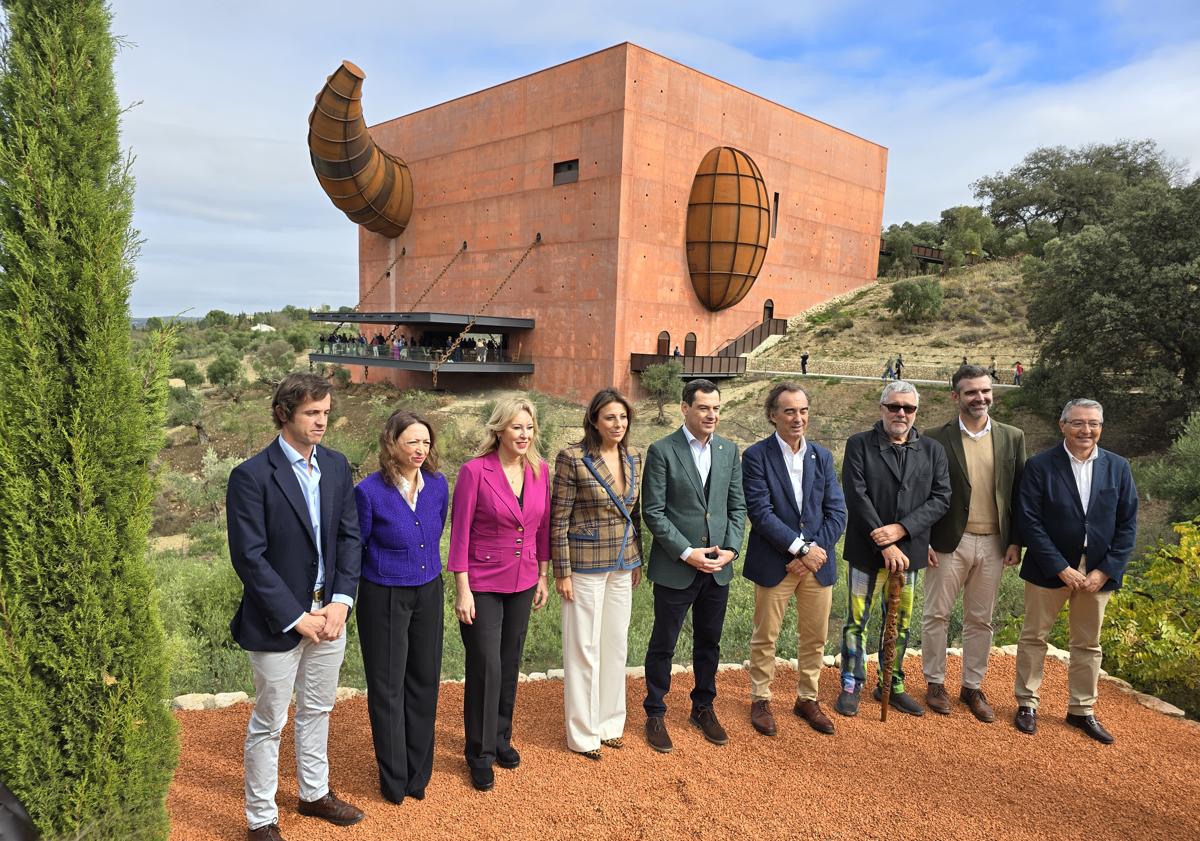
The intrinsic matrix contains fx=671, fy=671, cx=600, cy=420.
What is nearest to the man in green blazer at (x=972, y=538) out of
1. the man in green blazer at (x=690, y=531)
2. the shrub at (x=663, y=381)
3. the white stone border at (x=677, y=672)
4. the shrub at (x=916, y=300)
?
the white stone border at (x=677, y=672)

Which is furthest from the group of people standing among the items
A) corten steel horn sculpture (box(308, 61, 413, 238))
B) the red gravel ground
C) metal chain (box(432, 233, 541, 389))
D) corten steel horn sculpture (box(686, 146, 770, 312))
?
corten steel horn sculpture (box(308, 61, 413, 238))

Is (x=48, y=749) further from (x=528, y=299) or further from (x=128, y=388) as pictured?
(x=528, y=299)

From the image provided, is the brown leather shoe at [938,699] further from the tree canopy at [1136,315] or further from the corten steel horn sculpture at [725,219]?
the corten steel horn sculpture at [725,219]

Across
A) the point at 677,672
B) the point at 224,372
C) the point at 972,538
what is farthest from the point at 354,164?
the point at 972,538

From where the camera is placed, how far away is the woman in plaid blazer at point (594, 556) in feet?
12.0

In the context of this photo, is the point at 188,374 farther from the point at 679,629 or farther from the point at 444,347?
the point at 679,629

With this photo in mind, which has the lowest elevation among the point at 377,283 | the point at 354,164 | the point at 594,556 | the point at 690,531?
the point at 594,556

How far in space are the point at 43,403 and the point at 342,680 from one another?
3.33 metres

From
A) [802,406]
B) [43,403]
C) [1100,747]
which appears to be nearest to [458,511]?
[43,403]

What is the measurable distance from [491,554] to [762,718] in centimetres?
206

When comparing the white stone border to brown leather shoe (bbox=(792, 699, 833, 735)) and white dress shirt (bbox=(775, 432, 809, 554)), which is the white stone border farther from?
white dress shirt (bbox=(775, 432, 809, 554))

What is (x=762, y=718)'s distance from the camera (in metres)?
4.13

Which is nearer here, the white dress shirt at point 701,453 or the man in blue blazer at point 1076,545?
the white dress shirt at point 701,453

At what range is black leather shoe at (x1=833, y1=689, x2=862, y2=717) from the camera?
4355 mm
